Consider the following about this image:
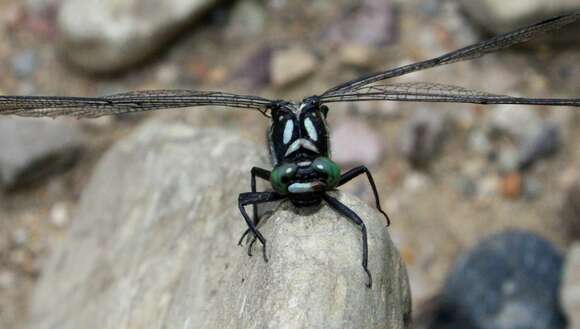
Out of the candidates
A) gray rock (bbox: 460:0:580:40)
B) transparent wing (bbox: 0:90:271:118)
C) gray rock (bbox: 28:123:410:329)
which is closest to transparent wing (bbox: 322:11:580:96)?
transparent wing (bbox: 0:90:271:118)

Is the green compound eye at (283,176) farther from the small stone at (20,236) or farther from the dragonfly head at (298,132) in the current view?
the small stone at (20,236)

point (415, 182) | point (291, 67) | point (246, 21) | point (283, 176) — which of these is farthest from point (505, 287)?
point (246, 21)

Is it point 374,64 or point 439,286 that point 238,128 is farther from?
point 439,286

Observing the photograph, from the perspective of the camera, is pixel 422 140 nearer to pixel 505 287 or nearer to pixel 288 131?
pixel 505 287

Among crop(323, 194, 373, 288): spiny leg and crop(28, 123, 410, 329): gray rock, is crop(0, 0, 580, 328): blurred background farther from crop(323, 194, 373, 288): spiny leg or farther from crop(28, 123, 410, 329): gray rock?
crop(323, 194, 373, 288): spiny leg

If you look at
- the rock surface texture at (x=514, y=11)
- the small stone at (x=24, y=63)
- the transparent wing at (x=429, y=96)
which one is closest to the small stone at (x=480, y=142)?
the rock surface texture at (x=514, y=11)

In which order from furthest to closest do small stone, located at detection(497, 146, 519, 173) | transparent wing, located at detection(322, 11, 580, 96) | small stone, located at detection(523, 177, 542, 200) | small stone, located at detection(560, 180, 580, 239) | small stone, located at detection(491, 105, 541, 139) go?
small stone, located at detection(491, 105, 541, 139)
small stone, located at detection(497, 146, 519, 173)
small stone, located at detection(523, 177, 542, 200)
small stone, located at detection(560, 180, 580, 239)
transparent wing, located at detection(322, 11, 580, 96)
